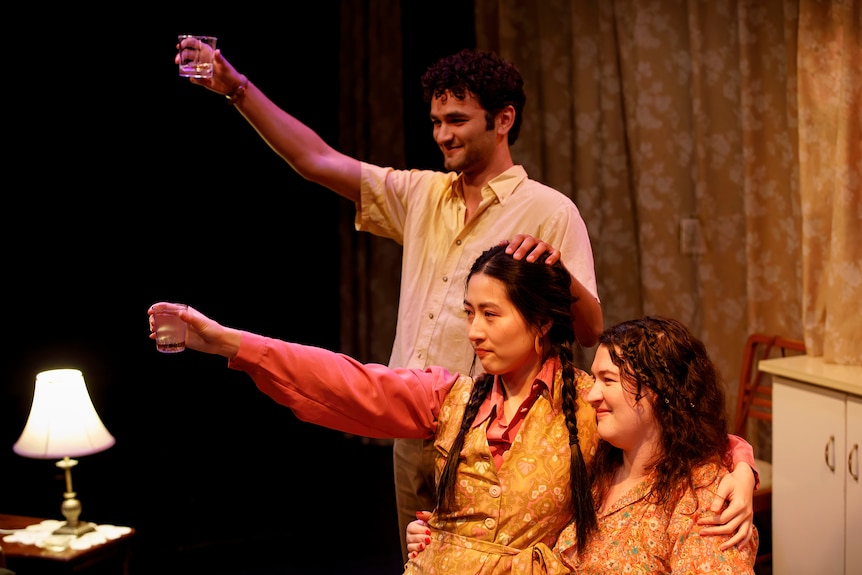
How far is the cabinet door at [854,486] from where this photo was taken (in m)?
3.21

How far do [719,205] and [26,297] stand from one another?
3048 mm

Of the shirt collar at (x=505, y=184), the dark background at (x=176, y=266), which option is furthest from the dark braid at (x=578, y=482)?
the dark background at (x=176, y=266)

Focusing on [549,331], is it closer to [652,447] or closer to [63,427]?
[652,447]

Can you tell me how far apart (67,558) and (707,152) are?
2.98 meters

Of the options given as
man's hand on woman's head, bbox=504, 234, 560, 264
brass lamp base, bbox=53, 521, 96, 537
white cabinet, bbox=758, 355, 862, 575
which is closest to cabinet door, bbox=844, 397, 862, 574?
white cabinet, bbox=758, 355, 862, 575

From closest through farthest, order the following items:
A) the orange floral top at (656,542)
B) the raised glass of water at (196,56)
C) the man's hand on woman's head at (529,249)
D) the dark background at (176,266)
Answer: the orange floral top at (656,542) → the man's hand on woman's head at (529,249) → the raised glass of water at (196,56) → the dark background at (176,266)

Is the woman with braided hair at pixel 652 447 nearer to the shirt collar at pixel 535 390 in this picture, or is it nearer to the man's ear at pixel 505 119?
the shirt collar at pixel 535 390

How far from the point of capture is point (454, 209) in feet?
8.30

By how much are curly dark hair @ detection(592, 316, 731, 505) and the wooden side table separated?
7.07 ft

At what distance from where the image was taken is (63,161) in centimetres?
451

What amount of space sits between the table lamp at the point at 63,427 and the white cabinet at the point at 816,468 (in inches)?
90.0

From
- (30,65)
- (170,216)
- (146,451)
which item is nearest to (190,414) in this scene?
(146,451)

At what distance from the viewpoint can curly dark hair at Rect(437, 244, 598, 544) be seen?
1.88 m

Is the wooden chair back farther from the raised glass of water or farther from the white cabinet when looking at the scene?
the raised glass of water
